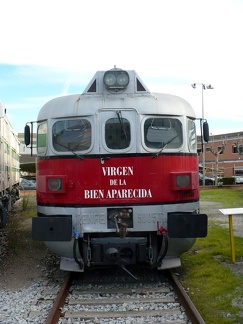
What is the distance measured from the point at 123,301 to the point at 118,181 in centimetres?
173

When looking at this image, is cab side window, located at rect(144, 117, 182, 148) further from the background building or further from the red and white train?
the background building

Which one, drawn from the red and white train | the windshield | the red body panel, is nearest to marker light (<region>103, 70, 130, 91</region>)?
the red and white train

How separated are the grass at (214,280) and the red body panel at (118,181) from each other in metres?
1.44

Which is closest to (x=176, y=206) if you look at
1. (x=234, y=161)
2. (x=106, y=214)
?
(x=106, y=214)

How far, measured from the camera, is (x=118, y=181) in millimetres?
7008

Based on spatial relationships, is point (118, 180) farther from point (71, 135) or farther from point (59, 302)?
point (59, 302)

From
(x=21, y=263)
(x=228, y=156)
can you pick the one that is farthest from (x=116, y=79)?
(x=228, y=156)

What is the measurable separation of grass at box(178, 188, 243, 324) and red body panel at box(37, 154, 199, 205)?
1440mm

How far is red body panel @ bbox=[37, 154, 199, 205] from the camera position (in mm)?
7008

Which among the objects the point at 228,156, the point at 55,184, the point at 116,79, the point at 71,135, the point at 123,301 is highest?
the point at 116,79

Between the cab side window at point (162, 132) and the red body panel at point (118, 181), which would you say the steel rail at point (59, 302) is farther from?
the cab side window at point (162, 132)

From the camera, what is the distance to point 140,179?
7.02 m

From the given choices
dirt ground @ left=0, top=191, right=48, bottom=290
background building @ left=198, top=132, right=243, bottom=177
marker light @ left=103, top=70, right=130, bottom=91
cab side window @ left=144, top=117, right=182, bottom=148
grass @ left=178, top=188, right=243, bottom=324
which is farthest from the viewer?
background building @ left=198, top=132, right=243, bottom=177

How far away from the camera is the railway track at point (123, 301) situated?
5906 millimetres
